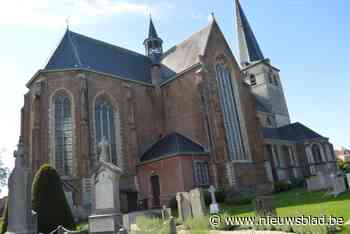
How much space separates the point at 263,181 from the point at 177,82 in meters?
11.3

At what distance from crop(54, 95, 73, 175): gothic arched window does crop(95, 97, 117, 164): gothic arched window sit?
83.8 inches

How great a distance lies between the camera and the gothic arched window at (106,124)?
22797 millimetres

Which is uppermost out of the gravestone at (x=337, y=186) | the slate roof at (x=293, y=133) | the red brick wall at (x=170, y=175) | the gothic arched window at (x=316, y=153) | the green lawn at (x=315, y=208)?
the slate roof at (x=293, y=133)

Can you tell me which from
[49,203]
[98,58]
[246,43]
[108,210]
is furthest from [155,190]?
[246,43]

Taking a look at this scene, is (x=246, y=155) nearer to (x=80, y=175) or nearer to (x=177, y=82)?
(x=177, y=82)

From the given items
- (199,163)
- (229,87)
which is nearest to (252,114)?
(229,87)

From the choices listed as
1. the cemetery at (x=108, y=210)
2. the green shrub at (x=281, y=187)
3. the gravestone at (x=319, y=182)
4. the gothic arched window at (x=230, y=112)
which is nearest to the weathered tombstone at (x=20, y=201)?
the cemetery at (x=108, y=210)

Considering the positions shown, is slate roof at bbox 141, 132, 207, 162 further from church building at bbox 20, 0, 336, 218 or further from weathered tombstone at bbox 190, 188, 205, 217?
weathered tombstone at bbox 190, 188, 205, 217

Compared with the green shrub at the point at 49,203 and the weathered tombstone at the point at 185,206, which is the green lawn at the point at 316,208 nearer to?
→ the weathered tombstone at the point at 185,206

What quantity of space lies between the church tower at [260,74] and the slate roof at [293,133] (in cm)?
Result: 495

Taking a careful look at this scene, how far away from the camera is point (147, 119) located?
2567cm

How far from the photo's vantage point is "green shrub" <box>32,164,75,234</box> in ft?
38.8

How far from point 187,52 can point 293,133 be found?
59.8ft

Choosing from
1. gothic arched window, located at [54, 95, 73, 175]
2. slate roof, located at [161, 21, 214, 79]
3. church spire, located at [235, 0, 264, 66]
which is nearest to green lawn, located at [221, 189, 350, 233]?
gothic arched window, located at [54, 95, 73, 175]
